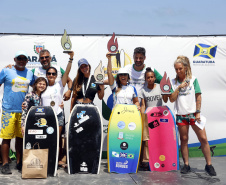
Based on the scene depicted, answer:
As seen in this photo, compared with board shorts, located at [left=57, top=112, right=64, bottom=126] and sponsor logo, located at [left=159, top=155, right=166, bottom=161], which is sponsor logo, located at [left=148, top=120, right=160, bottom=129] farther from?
board shorts, located at [left=57, top=112, right=64, bottom=126]

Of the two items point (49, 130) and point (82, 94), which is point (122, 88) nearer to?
point (82, 94)

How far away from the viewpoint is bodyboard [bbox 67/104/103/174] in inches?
162

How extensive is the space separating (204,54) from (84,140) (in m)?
2.83

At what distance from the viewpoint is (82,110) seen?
13.8 feet

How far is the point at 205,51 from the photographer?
552 centimetres

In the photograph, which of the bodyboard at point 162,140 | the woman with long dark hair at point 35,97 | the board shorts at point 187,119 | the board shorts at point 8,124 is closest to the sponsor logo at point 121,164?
the bodyboard at point 162,140

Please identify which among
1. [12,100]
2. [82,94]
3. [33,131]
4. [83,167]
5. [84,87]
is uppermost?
[84,87]

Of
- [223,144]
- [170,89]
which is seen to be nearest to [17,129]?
[170,89]

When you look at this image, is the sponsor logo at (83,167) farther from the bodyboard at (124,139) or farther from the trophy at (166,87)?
the trophy at (166,87)

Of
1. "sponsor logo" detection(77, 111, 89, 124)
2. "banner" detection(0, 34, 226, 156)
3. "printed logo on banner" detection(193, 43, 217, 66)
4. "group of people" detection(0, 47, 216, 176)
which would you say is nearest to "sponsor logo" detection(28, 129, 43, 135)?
"group of people" detection(0, 47, 216, 176)

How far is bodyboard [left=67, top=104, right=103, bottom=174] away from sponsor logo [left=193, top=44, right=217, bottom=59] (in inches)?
96.1

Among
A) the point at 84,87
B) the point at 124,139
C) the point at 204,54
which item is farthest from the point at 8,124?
the point at 204,54

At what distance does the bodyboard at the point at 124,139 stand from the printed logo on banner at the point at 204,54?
1.92 meters

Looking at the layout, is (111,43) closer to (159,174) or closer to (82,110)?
(82,110)
